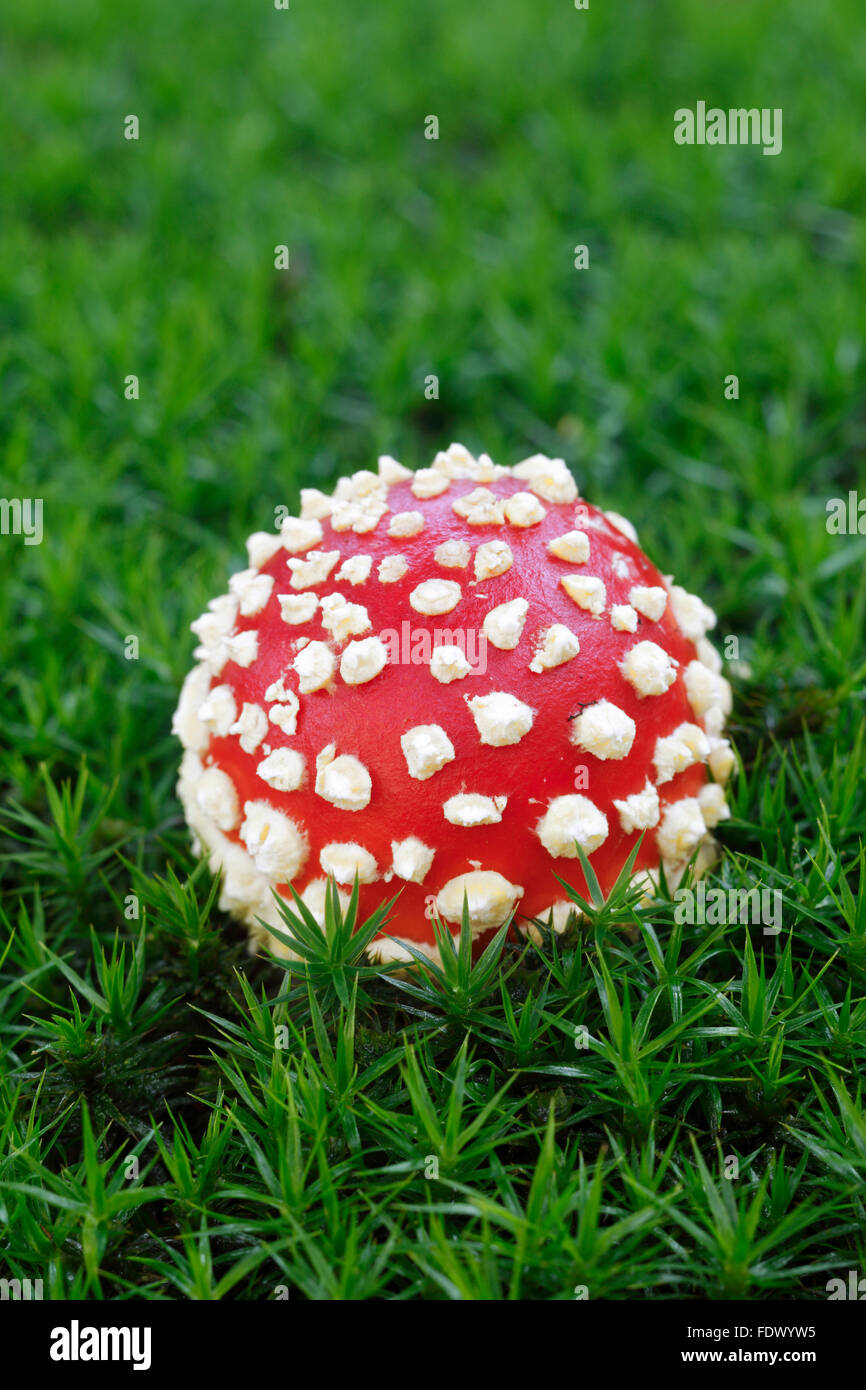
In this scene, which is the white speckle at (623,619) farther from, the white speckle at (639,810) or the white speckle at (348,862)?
the white speckle at (348,862)

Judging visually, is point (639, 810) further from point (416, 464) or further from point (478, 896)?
point (416, 464)

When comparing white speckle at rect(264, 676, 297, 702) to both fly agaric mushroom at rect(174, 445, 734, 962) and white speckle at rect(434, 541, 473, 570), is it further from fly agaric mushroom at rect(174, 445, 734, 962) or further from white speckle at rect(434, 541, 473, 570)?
white speckle at rect(434, 541, 473, 570)

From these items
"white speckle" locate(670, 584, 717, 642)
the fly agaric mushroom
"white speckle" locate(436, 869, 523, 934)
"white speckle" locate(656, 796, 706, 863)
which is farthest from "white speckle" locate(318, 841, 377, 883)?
"white speckle" locate(670, 584, 717, 642)

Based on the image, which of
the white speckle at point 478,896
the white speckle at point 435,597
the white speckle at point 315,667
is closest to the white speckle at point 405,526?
the white speckle at point 435,597

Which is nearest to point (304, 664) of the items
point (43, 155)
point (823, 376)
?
point (823, 376)
